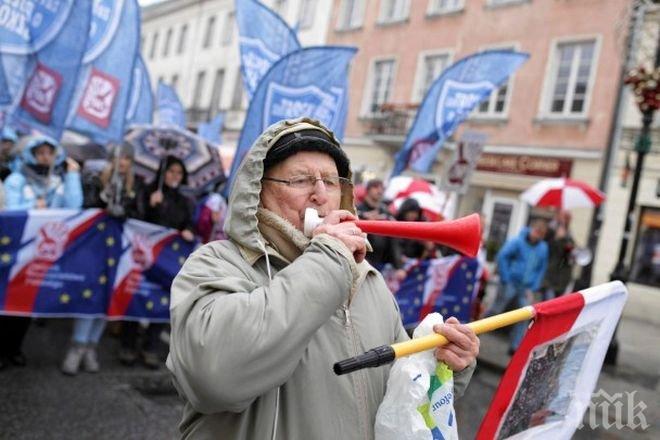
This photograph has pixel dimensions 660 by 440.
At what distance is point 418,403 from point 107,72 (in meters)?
5.17

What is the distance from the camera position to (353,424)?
1.50 metres

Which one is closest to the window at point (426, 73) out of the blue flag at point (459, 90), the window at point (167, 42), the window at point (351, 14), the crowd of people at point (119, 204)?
the window at point (351, 14)

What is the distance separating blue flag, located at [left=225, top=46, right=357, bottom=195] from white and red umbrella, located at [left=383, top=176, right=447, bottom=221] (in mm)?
1582

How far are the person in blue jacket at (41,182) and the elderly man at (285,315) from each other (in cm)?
401

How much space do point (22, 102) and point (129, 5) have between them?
1.46 metres

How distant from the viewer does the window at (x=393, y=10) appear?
21.2 m

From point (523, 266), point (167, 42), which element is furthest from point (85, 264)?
point (167, 42)

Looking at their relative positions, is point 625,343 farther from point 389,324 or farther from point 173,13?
point 173,13

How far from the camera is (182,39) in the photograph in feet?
119

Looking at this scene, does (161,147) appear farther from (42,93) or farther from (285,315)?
(285,315)

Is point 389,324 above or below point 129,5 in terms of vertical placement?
below

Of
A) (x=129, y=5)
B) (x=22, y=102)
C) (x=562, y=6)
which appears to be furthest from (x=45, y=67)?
(x=562, y=6)

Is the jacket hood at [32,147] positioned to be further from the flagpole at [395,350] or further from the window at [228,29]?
the window at [228,29]

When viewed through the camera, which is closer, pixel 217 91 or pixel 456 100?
pixel 456 100
